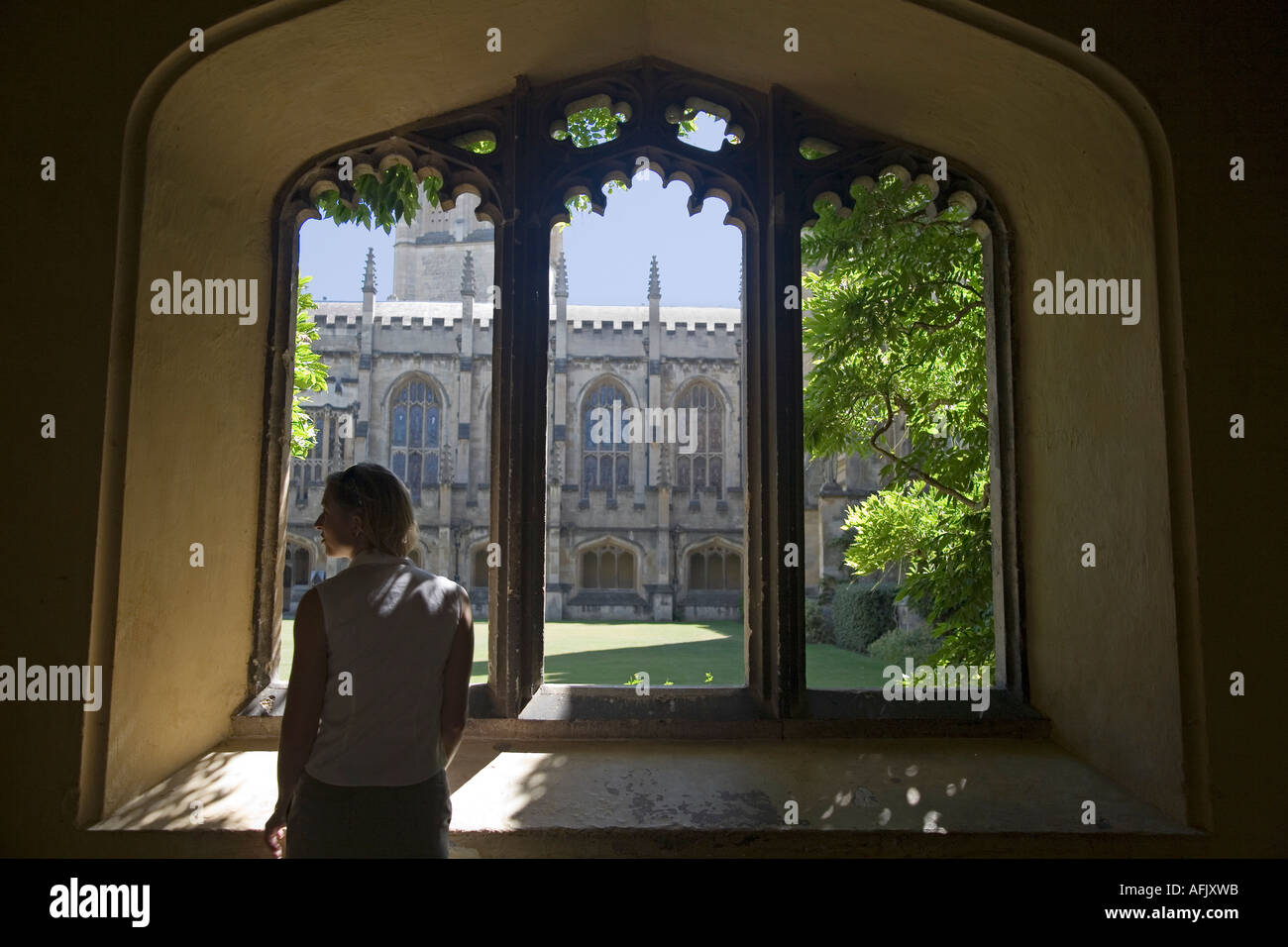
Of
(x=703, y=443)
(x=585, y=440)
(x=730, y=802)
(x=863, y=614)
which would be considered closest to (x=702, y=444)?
(x=703, y=443)

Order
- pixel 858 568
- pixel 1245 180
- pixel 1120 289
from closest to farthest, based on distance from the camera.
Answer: pixel 1245 180 → pixel 1120 289 → pixel 858 568

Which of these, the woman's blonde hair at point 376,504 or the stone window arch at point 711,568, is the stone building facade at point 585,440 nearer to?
the stone window arch at point 711,568

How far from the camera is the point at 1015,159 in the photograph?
244 centimetres

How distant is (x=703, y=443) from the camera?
21938mm

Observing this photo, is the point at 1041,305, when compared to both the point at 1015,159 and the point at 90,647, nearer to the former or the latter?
the point at 1015,159

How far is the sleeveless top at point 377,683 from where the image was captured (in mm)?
1378

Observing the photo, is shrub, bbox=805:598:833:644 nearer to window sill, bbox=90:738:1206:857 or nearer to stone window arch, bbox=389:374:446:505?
stone window arch, bbox=389:374:446:505

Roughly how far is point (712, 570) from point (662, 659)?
9840 mm

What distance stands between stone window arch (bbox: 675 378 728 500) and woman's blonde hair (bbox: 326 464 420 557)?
19901 millimetres

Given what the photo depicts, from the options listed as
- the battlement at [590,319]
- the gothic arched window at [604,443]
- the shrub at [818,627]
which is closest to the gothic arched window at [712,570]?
the gothic arched window at [604,443]

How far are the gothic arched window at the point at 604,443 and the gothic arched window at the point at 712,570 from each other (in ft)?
8.41

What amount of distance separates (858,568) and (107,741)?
11.0 ft

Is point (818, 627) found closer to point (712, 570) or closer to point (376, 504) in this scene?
point (712, 570)
